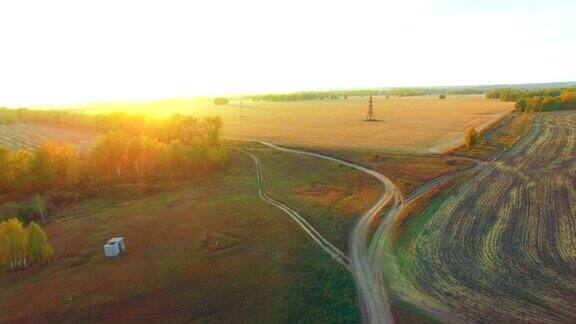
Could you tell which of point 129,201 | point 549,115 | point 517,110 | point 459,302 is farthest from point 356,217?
point 517,110

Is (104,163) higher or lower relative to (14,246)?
lower

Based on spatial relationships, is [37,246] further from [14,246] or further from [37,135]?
[37,135]

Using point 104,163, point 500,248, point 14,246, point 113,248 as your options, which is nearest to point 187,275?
point 113,248

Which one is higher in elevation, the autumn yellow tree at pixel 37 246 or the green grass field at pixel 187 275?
the autumn yellow tree at pixel 37 246

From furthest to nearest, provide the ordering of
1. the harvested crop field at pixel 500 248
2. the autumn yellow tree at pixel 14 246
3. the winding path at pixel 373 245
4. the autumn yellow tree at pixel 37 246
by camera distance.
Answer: the autumn yellow tree at pixel 37 246, the autumn yellow tree at pixel 14 246, the winding path at pixel 373 245, the harvested crop field at pixel 500 248

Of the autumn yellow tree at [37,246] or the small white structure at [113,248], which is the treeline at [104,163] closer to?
the autumn yellow tree at [37,246]

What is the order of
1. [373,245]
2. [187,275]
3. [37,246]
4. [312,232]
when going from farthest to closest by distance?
[312,232], [373,245], [37,246], [187,275]

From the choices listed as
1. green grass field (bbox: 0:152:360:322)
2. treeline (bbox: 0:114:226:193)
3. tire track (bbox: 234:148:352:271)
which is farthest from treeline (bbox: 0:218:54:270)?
treeline (bbox: 0:114:226:193)

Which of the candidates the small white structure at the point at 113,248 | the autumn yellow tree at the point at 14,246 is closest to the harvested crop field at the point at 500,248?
the small white structure at the point at 113,248
